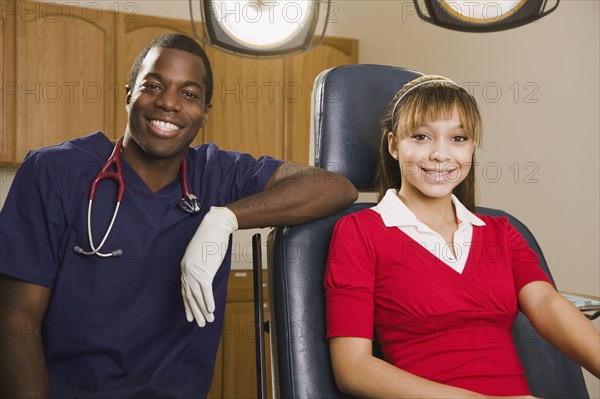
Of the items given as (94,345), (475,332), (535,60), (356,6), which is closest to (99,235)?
(94,345)

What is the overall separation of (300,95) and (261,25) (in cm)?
207

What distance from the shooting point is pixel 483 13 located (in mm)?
1179

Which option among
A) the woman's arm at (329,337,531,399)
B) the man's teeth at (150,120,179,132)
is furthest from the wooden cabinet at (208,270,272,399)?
the woman's arm at (329,337,531,399)

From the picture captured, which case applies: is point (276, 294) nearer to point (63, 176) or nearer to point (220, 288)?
point (220, 288)

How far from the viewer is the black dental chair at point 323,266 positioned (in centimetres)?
113

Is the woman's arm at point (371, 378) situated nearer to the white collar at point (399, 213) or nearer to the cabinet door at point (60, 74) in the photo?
the white collar at point (399, 213)

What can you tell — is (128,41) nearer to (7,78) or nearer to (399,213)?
(7,78)

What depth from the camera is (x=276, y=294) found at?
→ 1.18 metres

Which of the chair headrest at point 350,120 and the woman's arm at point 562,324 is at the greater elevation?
the chair headrest at point 350,120

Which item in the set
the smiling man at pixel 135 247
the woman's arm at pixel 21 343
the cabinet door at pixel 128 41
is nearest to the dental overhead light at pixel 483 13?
the smiling man at pixel 135 247

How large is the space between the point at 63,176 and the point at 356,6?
2480 mm

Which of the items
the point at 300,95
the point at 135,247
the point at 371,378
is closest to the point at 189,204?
the point at 135,247

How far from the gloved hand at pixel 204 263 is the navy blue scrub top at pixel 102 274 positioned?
117 mm

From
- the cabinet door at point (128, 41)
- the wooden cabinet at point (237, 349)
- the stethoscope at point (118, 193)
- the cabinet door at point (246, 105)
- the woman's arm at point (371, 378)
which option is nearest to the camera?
the woman's arm at point (371, 378)
